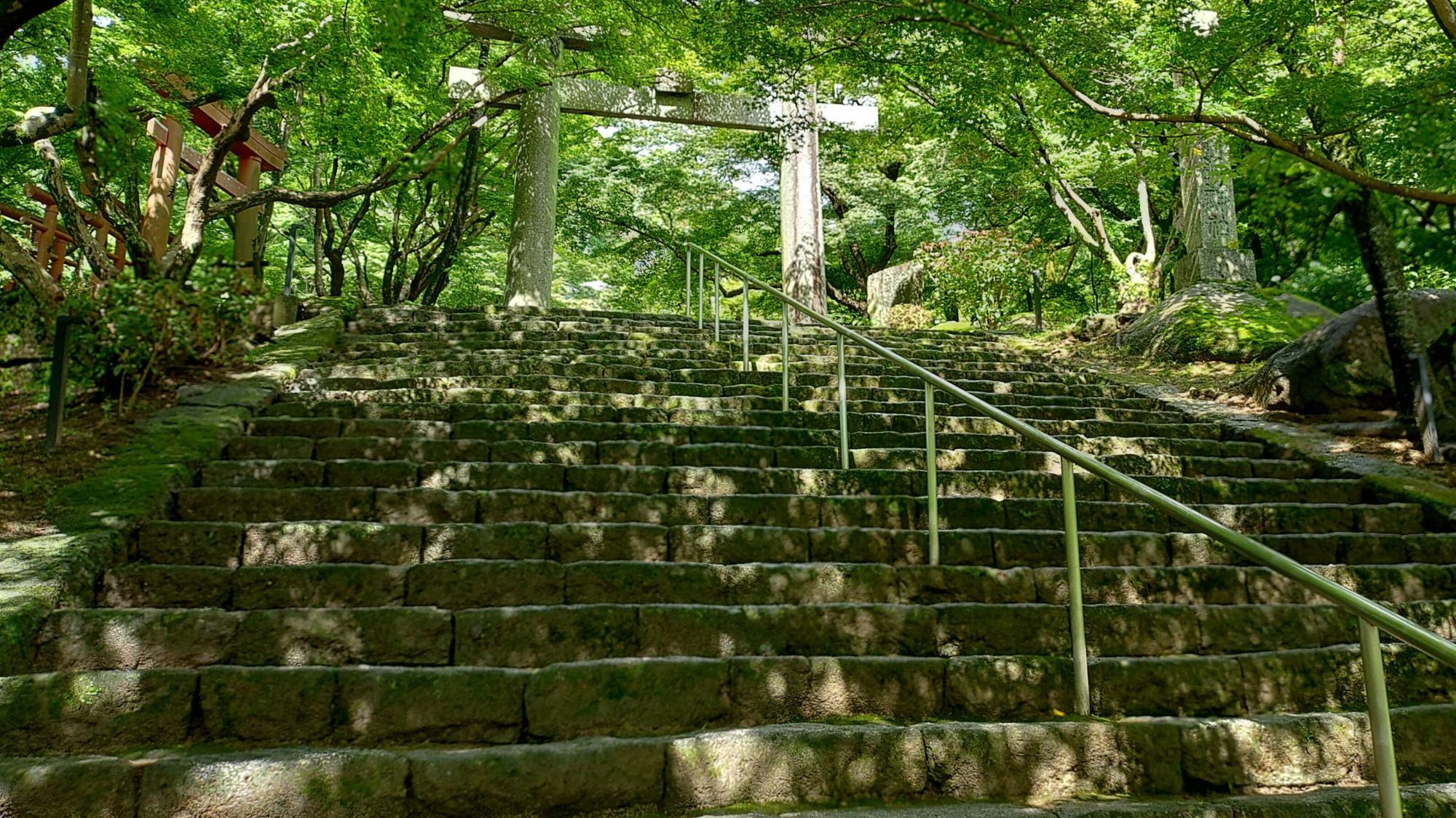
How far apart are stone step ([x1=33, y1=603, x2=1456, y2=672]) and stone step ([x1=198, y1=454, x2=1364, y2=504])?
3.60ft

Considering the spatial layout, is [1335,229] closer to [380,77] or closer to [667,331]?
[667,331]

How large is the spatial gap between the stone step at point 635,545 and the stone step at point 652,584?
13 cm

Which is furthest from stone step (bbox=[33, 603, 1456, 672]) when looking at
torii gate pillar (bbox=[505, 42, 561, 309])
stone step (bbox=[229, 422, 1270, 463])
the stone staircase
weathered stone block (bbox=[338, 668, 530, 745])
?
torii gate pillar (bbox=[505, 42, 561, 309])

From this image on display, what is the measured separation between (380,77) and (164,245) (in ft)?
8.44

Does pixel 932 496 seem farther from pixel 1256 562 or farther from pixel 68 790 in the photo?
pixel 68 790

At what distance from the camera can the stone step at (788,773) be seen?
2035mm

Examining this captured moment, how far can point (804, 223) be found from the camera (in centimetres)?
1234

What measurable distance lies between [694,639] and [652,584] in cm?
36

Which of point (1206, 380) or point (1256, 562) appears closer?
point (1256, 562)

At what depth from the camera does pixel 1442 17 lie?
4152 mm

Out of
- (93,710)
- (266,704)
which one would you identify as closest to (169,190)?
(93,710)

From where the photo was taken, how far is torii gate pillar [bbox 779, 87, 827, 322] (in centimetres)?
1230

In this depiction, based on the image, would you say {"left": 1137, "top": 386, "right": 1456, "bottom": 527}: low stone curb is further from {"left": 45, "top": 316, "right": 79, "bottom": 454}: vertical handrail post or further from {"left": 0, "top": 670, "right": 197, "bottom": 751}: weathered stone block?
{"left": 45, "top": 316, "right": 79, "bottom": 454}: vertical handrail post

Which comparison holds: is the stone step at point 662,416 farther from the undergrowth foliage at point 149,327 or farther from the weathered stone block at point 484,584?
the weathered stone block at point 484,584
